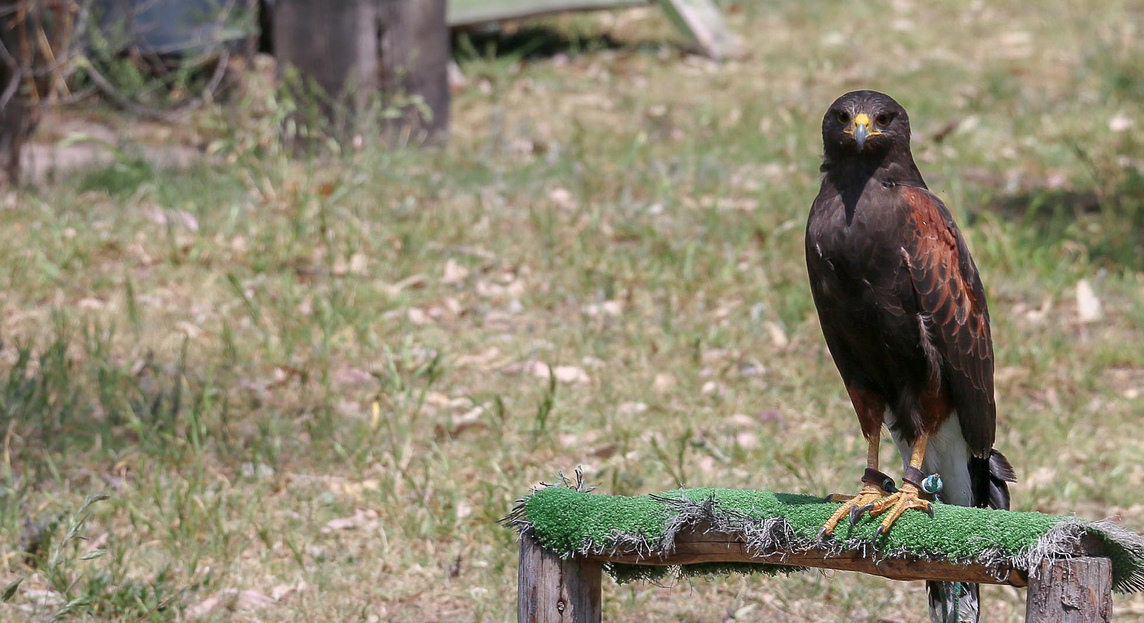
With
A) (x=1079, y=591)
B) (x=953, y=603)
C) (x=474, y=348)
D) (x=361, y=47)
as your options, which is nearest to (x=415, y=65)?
(x=361, y=47)

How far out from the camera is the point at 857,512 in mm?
2711

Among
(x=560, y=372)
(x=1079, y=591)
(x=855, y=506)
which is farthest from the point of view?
(x=560, y=372)

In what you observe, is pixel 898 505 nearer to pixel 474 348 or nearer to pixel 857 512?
pixel 857 512

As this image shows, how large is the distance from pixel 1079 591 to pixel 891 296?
814 mm

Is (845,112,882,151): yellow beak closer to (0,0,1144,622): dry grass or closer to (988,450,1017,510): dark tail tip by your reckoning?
(988,450,1017,510): dark tail tip

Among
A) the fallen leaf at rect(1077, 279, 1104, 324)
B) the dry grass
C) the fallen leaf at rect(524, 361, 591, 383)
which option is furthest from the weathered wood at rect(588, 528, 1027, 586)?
the fallen leaf at rect(1077, 279, 1104, 324)

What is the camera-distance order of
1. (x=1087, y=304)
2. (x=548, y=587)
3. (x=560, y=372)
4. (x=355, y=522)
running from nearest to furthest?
(x=548, y=587) → (x=355, y=522) → (x=560, y=372) → (x=1087, y=304)

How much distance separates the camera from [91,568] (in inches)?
141

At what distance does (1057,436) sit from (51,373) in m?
3.78

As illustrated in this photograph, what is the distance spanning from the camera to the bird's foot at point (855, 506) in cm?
267

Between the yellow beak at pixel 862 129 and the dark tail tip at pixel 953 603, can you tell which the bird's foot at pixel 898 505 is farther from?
the yellow beak at pixel 862 129

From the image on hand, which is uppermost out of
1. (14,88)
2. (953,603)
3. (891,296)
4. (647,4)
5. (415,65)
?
(647,4)

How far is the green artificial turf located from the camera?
2.48 meters

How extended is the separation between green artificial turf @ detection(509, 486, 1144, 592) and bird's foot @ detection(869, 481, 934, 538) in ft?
0.06
